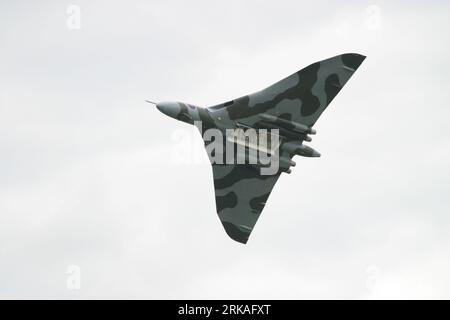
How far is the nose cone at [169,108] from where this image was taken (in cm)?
5841

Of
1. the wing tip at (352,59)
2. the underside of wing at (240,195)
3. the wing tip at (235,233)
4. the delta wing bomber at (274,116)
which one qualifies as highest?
the wing tip at (352,59)

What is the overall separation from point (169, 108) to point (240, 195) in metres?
8.54

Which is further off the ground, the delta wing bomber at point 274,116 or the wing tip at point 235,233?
the delta wing bomber at point 274,116

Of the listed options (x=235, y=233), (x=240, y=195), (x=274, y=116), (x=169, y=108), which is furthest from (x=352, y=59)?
(x=235, y=233)

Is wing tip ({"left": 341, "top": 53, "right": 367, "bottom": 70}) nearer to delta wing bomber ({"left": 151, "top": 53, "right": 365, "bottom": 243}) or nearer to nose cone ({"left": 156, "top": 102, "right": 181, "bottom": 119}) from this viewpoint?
delta wing bomber ({"left": 151, "top": 53, "right": 365, "bottom": 243})

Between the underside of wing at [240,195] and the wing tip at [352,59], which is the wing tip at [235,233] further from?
the wing tip at [352,59]

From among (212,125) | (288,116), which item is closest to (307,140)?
(288,116)

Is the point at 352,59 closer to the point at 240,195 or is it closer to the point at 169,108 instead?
the point at 169,108

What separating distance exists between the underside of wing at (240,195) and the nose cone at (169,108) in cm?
572

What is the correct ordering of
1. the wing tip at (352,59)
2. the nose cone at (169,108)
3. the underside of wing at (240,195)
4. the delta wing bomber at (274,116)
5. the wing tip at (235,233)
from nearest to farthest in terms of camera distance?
the nose cone at (169,108)
the wing tip at (352,59)
the delta wing bomber at (274,116)
the underside of wing at (240,195)
the wing tip at (235,233)

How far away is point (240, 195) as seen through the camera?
64.0 metres

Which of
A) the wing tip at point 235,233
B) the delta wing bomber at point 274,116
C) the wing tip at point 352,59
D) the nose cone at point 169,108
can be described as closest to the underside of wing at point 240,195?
the wing tip at point 235,233

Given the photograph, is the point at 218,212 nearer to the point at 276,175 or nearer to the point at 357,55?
the point at 276,175

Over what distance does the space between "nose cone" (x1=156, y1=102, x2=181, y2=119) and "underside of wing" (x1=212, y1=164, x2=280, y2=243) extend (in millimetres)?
5723
